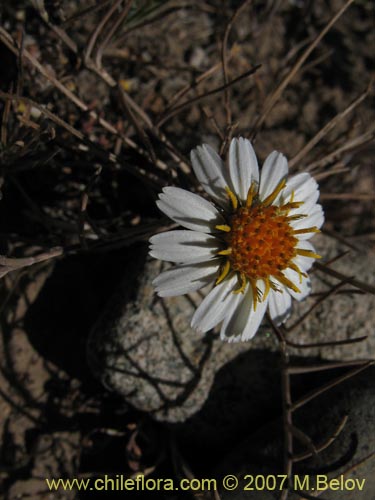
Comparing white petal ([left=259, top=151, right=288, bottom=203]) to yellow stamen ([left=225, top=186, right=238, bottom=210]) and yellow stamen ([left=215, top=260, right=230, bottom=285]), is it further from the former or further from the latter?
yellow stamen ([left=215, top=260, right=230, bottom=285])

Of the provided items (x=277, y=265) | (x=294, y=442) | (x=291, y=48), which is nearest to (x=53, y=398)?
(x=294, y=442)

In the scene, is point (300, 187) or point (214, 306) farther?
point (300, 187)

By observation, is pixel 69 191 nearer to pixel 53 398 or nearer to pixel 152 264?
pixel 152 264

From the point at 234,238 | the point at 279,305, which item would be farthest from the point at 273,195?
the point at 279,305

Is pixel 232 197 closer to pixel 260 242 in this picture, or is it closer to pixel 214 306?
pixel 260 242

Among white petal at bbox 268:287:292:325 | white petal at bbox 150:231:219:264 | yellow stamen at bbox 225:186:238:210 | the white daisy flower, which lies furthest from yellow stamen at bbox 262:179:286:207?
white petal at bbox 268:287:292:325

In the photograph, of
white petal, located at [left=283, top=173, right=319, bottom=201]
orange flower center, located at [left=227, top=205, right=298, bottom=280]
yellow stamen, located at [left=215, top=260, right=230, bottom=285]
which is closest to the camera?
yellow stamen, located at [left=215, top=260, right=230, bottom=285]
